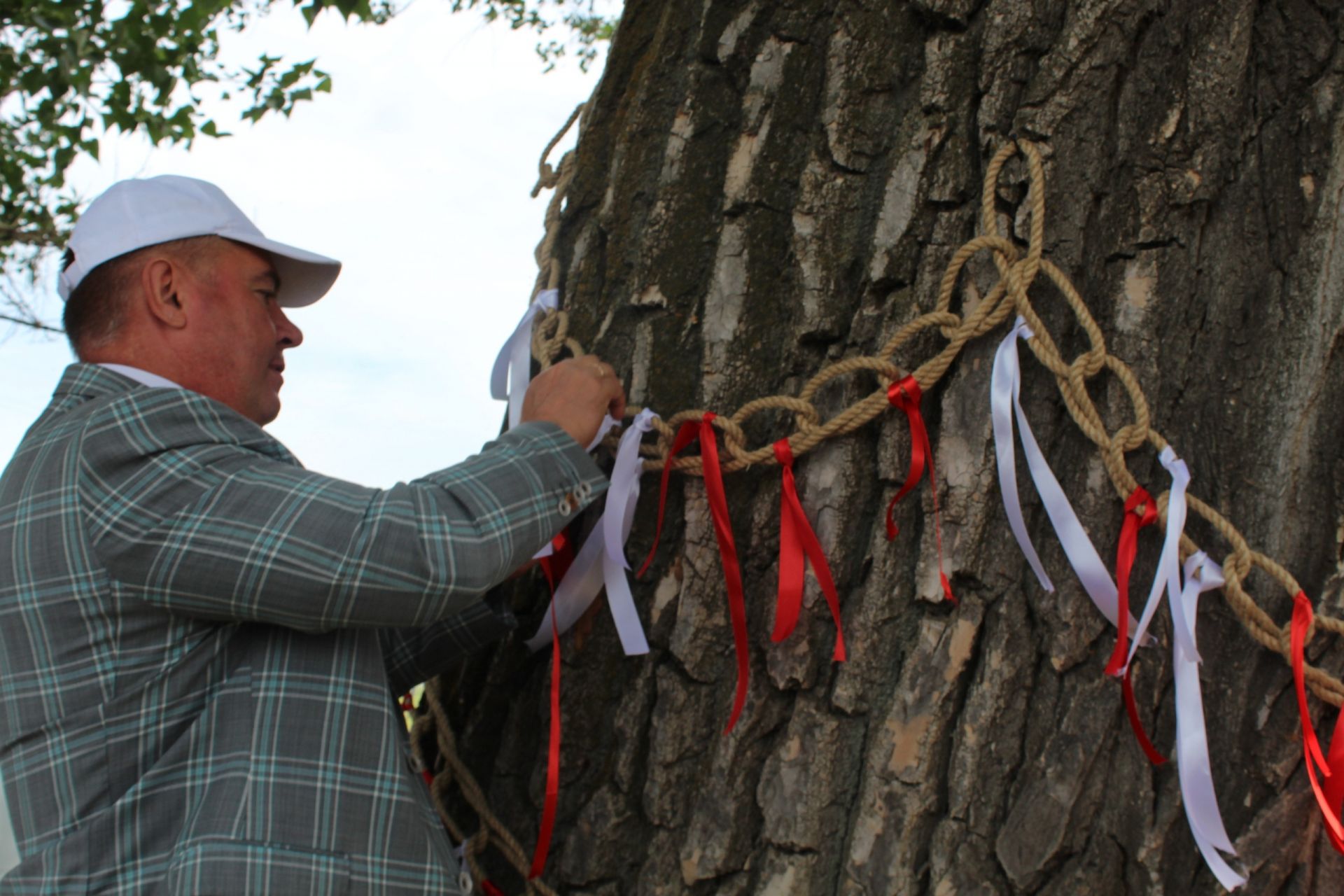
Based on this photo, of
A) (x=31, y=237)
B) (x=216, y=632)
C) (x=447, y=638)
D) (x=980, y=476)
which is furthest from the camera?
(x=31, y=237)

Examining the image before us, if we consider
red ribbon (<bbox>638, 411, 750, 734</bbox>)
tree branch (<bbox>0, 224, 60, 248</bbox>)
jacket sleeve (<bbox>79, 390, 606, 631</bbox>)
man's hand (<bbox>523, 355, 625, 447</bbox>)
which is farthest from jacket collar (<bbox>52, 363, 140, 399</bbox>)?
tree branch (<bbox>0, 224, 60, 248</bbox>)

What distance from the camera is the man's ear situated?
151 centimetres

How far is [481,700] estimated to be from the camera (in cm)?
180

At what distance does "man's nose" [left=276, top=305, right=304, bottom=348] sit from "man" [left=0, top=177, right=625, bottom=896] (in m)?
0.31

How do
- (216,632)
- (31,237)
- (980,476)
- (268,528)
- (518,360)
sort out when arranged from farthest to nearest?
1. (31,237)
2. (518,360)
3. (980,476)
4. (216,632)
5. (268,528)

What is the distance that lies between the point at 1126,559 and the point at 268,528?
103cm

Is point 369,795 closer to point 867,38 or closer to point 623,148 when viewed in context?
point 623,148

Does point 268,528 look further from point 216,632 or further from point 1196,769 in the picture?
point 1196,769

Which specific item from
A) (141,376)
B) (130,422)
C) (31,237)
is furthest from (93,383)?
(31,237)

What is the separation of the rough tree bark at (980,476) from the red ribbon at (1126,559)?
0.11 feet

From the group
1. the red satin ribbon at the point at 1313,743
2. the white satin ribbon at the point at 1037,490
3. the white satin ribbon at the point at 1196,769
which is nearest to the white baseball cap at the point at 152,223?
the white satin ribbon at the point at 1037,490

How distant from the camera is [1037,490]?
1437 mm

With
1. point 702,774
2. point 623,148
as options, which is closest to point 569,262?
point 623,148

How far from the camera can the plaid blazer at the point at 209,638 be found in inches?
49.1
